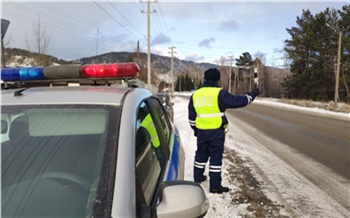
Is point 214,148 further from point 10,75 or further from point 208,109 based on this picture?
point 10,75

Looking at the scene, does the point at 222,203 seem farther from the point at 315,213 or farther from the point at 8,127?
the point at 8,127

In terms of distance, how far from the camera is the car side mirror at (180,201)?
1.42 meters

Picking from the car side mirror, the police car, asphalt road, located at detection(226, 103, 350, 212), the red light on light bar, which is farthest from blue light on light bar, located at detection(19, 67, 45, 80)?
asphalt road, located at detection(226, 103, 350, 212)

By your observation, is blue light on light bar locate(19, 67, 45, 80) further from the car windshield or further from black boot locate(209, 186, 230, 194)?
black boot locate(209, 186, 230, 194)

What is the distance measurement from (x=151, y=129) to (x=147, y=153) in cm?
34

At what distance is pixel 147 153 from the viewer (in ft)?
6.82

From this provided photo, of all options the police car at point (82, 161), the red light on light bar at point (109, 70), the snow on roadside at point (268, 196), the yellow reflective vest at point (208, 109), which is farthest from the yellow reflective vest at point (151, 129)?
the yellow reflective vest at point (208, 109)

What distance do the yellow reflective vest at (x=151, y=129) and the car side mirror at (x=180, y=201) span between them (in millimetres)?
764

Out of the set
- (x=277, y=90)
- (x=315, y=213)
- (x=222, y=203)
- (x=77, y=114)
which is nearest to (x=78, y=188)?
(x=77, y=114)

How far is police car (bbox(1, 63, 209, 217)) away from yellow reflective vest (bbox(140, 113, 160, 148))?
5.1 inches

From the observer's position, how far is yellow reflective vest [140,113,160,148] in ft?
7.43

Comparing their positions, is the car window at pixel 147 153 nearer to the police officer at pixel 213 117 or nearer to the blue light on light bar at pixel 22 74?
the blue light on light bar at pixel 22 74

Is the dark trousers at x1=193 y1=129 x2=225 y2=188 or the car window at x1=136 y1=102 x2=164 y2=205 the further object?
the dark trousers at x1=193 y1=129 x2=225 y2=188

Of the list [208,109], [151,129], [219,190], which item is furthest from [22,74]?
[219,190]
